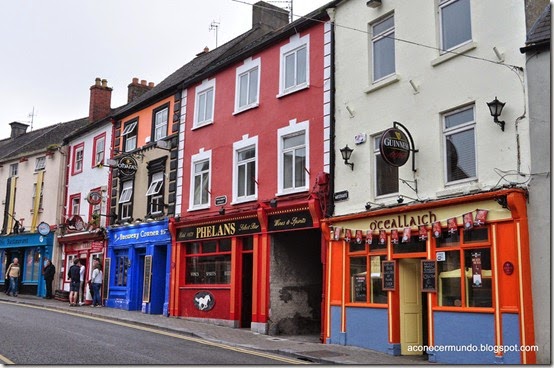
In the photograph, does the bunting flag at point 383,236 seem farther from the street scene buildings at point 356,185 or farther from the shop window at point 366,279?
the shop window at point 366,279

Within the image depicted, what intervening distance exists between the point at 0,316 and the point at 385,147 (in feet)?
39.6

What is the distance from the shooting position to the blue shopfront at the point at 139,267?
70.6 feet

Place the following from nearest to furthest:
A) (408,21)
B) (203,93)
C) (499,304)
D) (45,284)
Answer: (499,304) → (408,21) → (203,93) → (45,284)

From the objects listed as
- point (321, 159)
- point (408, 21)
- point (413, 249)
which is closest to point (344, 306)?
point (413, 249)

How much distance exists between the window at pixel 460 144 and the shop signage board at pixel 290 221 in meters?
4.30

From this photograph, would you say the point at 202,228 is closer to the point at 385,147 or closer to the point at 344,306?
the point at 344,306

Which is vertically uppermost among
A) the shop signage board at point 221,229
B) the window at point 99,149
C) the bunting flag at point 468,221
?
the window at point 99,149

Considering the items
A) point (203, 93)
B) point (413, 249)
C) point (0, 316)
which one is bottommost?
point (0, 316)

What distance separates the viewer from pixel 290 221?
52.5 feet

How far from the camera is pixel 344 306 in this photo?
1412 centimetres

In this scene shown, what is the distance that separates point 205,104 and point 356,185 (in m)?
8.09

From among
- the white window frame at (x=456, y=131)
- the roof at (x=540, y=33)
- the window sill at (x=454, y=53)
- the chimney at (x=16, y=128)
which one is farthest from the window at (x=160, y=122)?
the chimney at (x=16, y=128)

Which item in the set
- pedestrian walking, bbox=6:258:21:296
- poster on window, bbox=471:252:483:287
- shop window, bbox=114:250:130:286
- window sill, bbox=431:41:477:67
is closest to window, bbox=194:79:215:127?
shop window, bbox=114:250:130:286

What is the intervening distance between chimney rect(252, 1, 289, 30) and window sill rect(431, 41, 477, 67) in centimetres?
1167
